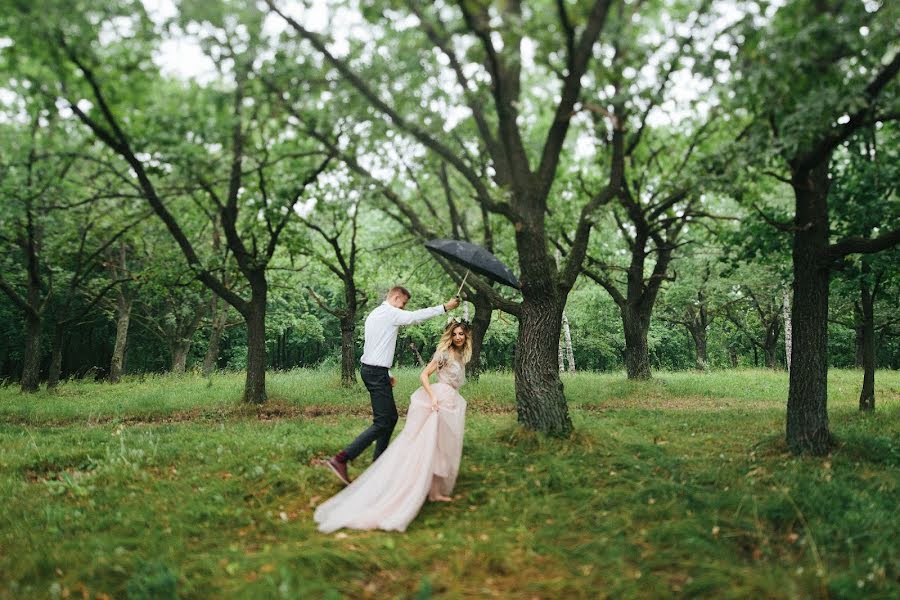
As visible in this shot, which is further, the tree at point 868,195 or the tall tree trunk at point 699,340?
the tall tree trunk at point 699,340

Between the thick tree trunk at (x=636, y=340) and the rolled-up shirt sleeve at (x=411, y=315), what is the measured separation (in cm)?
1303

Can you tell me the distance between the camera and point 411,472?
615 centimetres

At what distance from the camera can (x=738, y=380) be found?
21031mm

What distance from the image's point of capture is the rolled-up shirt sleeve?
273 inches

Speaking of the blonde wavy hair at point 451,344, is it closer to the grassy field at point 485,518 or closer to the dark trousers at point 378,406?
the dark trousers at point 378,406

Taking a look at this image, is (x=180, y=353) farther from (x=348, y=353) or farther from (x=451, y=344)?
(x=451, y=344)

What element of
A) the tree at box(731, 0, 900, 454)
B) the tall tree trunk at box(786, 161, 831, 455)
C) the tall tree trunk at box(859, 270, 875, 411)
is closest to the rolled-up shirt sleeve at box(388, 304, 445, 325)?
the tree at box(731, 0, 900, 454)

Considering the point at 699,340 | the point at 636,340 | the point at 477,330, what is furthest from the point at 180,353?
the point at 699,340

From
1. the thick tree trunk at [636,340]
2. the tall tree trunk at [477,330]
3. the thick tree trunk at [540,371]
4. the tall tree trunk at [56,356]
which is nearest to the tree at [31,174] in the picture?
the tall tree trunk at [56,356]

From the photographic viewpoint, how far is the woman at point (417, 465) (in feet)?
18.9

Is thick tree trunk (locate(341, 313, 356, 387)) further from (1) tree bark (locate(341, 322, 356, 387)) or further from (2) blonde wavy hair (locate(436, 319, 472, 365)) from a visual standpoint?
(2) blonde wavy hair (locate(436, 319, 472, 365))

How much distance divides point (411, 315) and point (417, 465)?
189 cm

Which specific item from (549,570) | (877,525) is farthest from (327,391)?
(877,525)

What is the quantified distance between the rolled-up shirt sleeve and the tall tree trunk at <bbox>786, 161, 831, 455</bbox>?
539 cm
